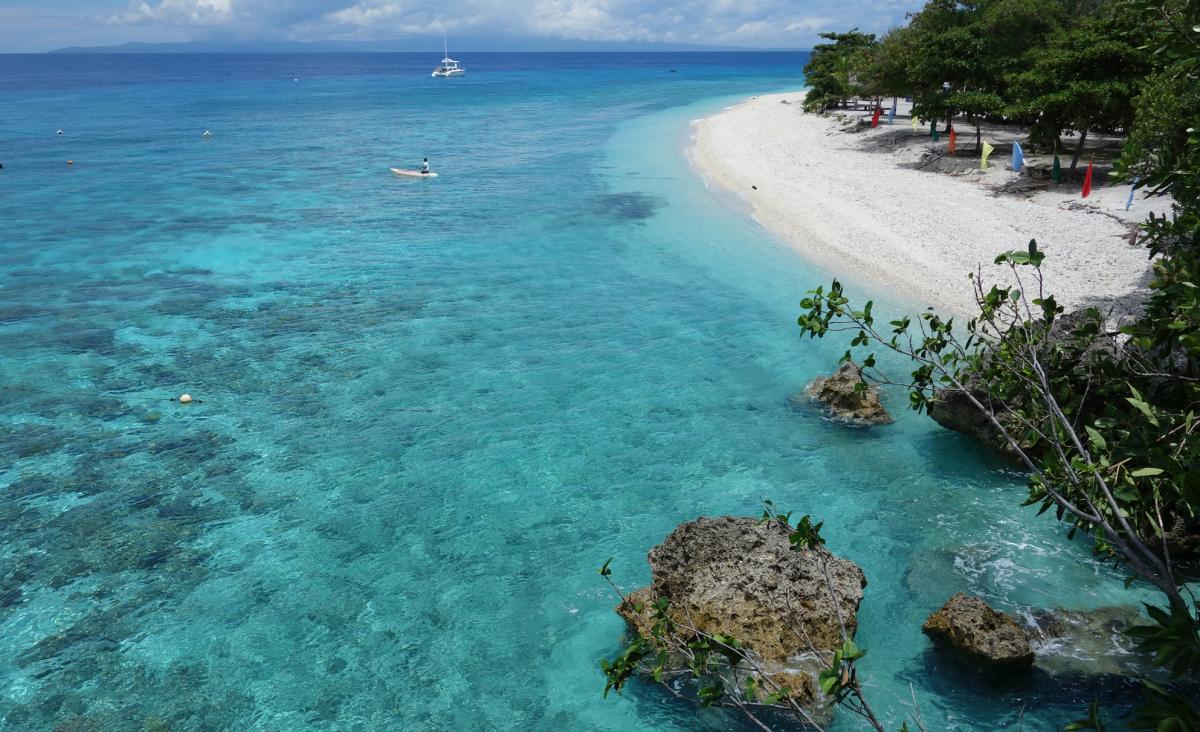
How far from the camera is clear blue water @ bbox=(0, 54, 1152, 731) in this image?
31.8 feet

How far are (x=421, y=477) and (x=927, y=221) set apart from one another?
20.1 metres

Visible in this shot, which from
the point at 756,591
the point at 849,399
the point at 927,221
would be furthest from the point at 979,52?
the point at 756,591

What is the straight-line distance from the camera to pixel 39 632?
10.5 metres

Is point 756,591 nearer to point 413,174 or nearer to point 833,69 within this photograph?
point 413,174

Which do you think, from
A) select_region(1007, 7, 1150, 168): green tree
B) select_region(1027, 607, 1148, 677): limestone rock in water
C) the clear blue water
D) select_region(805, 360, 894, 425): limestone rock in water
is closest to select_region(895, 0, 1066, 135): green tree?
select_region(1007, 7, 1150, 168): green tree

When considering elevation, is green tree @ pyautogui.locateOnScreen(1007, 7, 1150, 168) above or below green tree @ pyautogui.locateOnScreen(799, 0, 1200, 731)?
above

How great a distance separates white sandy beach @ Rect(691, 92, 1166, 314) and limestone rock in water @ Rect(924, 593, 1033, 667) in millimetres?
11313

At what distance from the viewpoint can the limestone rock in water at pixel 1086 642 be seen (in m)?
9.16

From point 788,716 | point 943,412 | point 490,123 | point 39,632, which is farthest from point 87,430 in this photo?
point 490,123

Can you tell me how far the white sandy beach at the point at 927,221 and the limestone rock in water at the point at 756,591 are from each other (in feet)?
40.6

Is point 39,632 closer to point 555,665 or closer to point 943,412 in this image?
point 555,665

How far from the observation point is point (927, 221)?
26594 mm

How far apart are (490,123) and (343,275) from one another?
44934mm

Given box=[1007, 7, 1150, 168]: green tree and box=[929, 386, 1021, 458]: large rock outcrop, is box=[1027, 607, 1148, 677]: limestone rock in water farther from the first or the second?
box=[1007, 7, 1150, 168]: green tree
